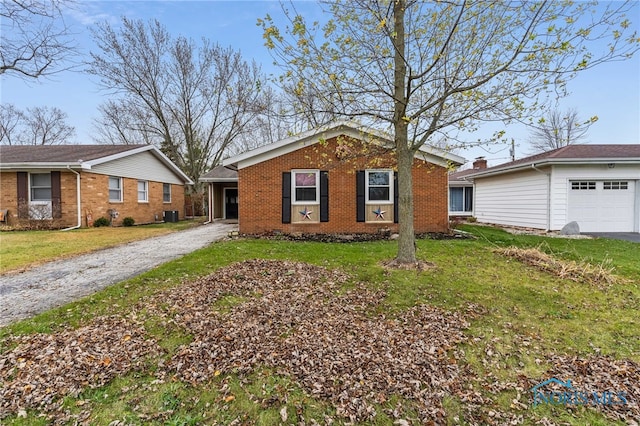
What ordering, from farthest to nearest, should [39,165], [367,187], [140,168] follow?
1. [140,168]
2. [39,165]
3. [367,187]

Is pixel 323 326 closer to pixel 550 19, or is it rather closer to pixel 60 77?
pixel 550 19

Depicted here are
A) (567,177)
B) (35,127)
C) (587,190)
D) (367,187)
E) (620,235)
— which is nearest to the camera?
(367,187)

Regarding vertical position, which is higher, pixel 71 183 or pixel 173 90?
pixel 173 90

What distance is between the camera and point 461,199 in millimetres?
20484

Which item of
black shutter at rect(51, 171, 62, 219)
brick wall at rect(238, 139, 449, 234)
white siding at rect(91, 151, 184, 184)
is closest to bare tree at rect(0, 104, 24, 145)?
white siding at rect(91, 151, 184, 184)

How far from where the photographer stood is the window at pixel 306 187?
10.7 m

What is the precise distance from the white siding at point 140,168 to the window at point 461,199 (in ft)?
59.7

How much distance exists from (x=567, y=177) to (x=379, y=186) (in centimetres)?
717

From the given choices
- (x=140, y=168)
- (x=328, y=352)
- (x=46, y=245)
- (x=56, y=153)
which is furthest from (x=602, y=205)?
(x=56, y=153)

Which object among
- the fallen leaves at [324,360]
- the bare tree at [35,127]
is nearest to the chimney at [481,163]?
the fallen leaves at [324,360]

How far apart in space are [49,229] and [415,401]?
50.4ft

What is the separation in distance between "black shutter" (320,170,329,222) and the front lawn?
5332 millimetres

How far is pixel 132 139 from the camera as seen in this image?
27.2 m

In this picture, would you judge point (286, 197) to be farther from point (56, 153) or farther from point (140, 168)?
point (56, 153)
